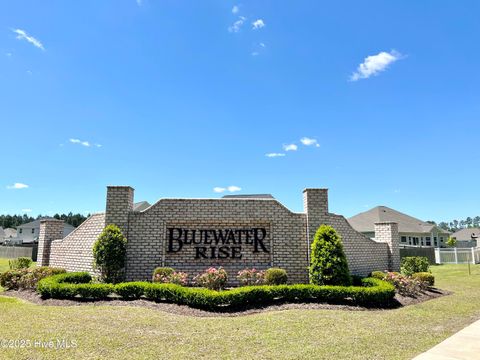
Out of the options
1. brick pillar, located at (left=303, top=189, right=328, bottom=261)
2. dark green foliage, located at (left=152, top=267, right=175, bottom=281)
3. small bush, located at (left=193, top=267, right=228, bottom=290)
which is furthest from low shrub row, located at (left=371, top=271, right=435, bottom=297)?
dark green foliage, located at (left=152, top=267, right=175, bottom=281)

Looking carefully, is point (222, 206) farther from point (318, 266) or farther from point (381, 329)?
point (381, 329)

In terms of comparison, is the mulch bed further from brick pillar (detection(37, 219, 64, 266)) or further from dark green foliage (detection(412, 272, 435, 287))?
brick pillar (detection(37, 219, 64, 266))

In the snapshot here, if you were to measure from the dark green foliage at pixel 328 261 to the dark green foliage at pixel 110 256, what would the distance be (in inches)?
254

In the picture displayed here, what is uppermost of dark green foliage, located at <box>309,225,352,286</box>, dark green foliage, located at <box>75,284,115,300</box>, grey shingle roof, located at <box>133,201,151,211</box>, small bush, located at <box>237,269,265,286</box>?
grey shingle roof, located at <box>133,201,151,211</box>

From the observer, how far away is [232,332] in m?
6.48

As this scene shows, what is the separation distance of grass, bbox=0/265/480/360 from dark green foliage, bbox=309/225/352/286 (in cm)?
190

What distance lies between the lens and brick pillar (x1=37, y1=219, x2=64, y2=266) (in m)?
15.1

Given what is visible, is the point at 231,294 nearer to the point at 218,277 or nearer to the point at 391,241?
the point at 218,277

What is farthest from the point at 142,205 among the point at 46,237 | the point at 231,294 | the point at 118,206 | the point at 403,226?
the point at 403,226

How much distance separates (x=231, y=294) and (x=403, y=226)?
29786mm

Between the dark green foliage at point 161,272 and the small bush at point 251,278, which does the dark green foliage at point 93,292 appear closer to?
the dark green foliage at point 161,272

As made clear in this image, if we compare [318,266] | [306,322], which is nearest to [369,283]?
[318,266]

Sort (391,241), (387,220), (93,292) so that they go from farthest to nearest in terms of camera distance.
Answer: (387,220), (391,241), (93,292)

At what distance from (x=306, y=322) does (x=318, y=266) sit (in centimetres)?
350
